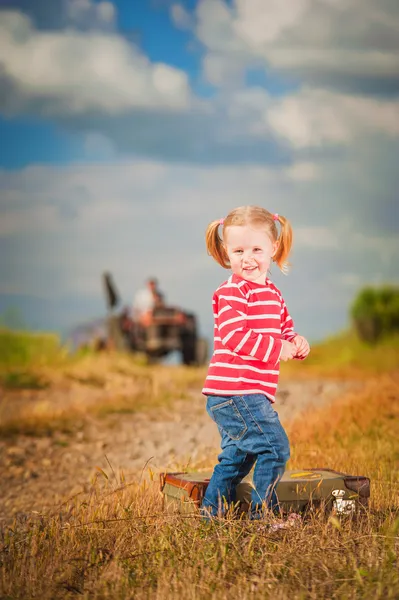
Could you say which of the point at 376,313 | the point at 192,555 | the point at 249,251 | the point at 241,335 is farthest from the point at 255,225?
the point at 376,313

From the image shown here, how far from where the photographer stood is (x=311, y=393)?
28.5ft

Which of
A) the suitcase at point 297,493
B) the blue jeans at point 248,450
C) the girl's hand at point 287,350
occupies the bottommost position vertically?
the suitcase at point 297,493

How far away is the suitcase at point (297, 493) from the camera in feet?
11.1

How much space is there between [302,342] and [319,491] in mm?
651

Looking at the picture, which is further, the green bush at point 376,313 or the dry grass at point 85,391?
the green bush at point 376,313

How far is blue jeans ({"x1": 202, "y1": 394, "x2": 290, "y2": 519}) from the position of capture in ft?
10.6

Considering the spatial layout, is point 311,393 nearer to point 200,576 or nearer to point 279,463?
point 279,463

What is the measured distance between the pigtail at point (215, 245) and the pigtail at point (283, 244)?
22 centimetres

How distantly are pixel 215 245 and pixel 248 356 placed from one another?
21.2 inches

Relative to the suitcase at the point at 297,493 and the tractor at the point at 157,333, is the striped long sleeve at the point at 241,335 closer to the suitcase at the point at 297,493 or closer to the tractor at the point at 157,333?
the suitcase at the point at 297,493

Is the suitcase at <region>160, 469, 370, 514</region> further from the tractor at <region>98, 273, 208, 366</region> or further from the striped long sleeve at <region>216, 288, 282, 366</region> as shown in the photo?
the tractor at <region>98, 273, 208, 366</region>

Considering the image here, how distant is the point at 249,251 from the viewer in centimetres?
338

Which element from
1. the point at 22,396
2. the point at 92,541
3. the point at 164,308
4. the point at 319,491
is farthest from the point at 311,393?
the point at 92,541

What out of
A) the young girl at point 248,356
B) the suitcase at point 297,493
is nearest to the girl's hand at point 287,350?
the young girl at point 248,356
